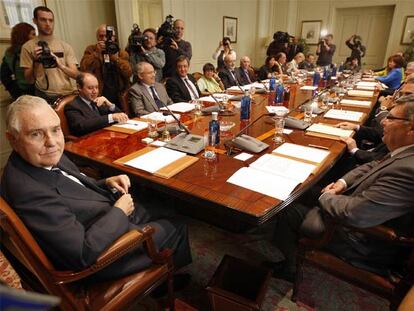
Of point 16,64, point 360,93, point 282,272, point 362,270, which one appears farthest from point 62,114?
point 360,93

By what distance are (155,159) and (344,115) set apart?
175 cm

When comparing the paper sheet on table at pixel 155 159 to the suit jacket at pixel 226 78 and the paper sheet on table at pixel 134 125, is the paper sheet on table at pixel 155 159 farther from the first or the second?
the suit jacket at pixel 226 78

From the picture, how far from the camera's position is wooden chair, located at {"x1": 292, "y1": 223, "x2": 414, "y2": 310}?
1130 millimetres

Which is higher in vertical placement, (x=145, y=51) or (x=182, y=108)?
(x=145, y=51)

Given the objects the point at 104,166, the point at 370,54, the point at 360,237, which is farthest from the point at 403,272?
the point at 370,54

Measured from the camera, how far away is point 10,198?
97 cm

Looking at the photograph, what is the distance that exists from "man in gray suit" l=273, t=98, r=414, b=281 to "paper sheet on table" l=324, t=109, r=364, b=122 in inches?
41.9

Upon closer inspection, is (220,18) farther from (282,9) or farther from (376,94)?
(376,94)

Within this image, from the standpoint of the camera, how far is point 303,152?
163 cm

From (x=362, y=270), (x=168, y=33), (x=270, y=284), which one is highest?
(x=168, y=33)

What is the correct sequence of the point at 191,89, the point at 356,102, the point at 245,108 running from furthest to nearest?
the point at 191,89 → the point at 356,102 → the point at 245,108

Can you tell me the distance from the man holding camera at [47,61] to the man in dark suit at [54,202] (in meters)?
1.66

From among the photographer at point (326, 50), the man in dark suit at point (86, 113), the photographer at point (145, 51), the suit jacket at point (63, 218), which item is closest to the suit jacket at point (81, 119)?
the man in dark suit at point (86, 113)

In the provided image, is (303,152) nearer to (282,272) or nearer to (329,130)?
(329,130)
